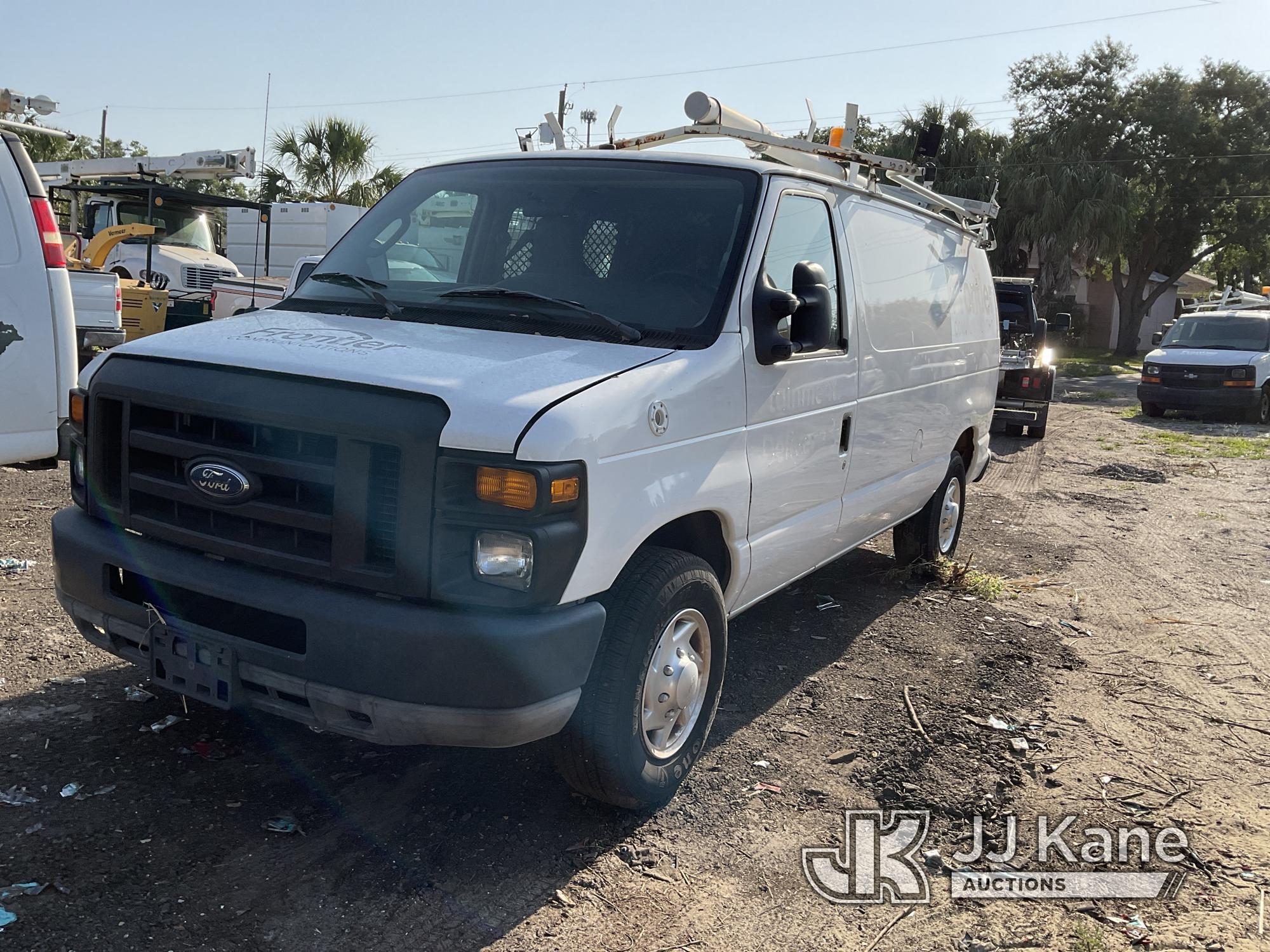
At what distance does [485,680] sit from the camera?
2938 millimetres

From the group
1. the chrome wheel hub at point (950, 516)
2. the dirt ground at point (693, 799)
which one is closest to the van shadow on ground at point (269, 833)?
the dirt ground at point (693, 799)

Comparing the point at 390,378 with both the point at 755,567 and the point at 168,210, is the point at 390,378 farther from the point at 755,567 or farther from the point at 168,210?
the point at 168,210

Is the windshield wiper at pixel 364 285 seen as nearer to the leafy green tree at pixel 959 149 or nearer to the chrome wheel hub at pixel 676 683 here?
the chrome wheel hub at pixel 676 683

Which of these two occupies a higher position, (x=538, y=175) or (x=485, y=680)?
(x=538, y=175)

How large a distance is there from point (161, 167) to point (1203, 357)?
16.8 m

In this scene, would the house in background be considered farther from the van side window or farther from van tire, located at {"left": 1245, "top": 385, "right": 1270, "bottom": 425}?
the van side window

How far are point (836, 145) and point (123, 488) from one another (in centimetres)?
435

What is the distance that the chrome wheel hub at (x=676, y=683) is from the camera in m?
3.55

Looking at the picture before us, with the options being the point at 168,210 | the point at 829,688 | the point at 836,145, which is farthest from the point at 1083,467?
the point at 168,210

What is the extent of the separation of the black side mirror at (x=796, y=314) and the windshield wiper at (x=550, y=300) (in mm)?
515

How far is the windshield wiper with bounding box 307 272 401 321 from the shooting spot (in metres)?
3.99

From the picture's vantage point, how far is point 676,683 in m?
3.64

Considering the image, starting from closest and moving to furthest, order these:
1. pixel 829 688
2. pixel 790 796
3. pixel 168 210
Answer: pixel 790 796 < pixel 829 688 < pixel 168 210

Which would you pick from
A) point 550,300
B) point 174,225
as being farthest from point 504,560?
point 174,225
